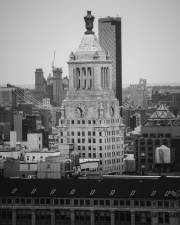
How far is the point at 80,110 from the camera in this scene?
140625mm

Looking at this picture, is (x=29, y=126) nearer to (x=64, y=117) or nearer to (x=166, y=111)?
(x=166, y=111)

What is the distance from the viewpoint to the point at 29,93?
195 m

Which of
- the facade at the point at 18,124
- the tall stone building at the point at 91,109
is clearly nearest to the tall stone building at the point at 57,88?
the facade at the point at 18,124

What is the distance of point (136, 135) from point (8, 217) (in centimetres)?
5036

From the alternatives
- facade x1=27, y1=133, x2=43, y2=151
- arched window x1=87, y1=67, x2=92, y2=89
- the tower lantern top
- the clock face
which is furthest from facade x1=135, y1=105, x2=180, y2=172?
the tower lantern top

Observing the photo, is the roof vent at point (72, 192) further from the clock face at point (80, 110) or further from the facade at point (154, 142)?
the clock face at point (80, 110)

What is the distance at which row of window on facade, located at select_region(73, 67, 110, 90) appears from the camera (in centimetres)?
14038

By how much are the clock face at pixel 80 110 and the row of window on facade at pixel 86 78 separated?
153 centimetres

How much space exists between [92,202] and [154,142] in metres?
41.9

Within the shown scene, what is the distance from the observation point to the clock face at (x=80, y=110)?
140375 mm

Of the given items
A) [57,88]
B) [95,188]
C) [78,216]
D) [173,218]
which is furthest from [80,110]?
[57,88]

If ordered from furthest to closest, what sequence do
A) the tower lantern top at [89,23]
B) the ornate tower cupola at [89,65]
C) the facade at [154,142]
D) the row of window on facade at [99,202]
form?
1. the tower lantern top at [89,23]
2. the facade at [154,142]
3. the ornate tower cupola at [89,65]
4. the row of window on facade at [99,202]

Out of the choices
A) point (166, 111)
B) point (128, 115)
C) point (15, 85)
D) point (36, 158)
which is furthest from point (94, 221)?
point (128, 115)

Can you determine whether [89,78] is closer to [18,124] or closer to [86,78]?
[86,78]
